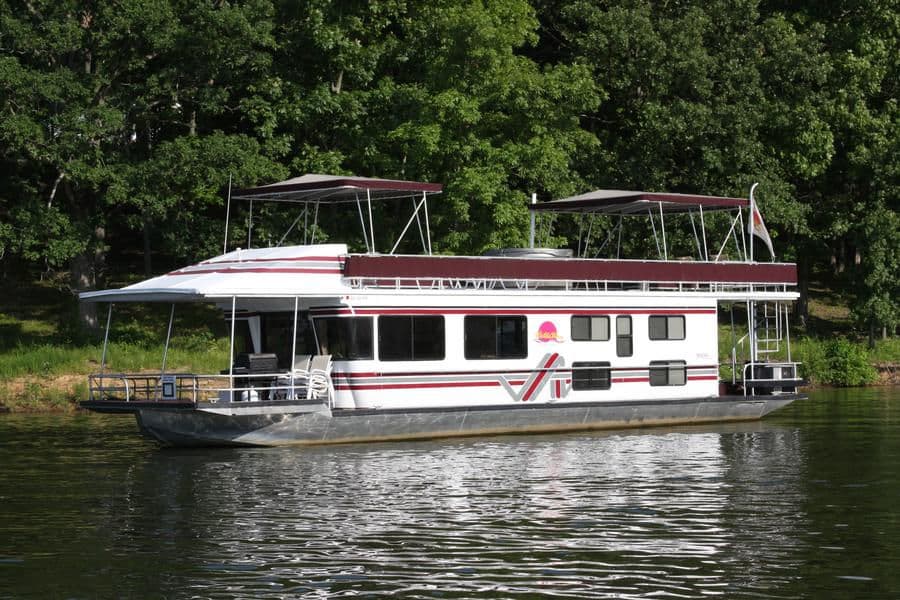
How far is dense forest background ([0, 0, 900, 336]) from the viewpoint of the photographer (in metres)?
42.3

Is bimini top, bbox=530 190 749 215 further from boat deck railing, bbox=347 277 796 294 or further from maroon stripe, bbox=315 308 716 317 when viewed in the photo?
maroon stripe, bbox=315 308 716 317

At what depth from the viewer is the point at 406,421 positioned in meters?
28.5

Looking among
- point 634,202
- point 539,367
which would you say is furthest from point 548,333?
point 634,202

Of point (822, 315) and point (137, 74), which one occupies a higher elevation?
point (137, 74)

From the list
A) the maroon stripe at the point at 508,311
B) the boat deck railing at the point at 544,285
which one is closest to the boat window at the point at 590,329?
the maroon stripe at the point at 508,311

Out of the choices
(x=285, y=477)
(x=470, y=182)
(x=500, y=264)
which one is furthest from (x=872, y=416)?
(x=285, y=477)

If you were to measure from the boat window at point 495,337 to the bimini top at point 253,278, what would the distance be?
3.14 metres

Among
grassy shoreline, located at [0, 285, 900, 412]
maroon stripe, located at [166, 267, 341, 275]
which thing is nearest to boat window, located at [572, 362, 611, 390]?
maroon stripe, located at [166, 267, 341, 275]

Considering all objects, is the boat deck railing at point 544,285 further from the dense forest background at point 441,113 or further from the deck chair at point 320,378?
the dense forest background at point 441,113

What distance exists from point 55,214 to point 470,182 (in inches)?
489

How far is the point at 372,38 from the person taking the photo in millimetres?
47000

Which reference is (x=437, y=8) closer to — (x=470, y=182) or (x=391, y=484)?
(x=470, y=182)

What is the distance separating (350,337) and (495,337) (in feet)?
11.5

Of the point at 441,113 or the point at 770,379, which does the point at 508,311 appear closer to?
the point at 770,379
